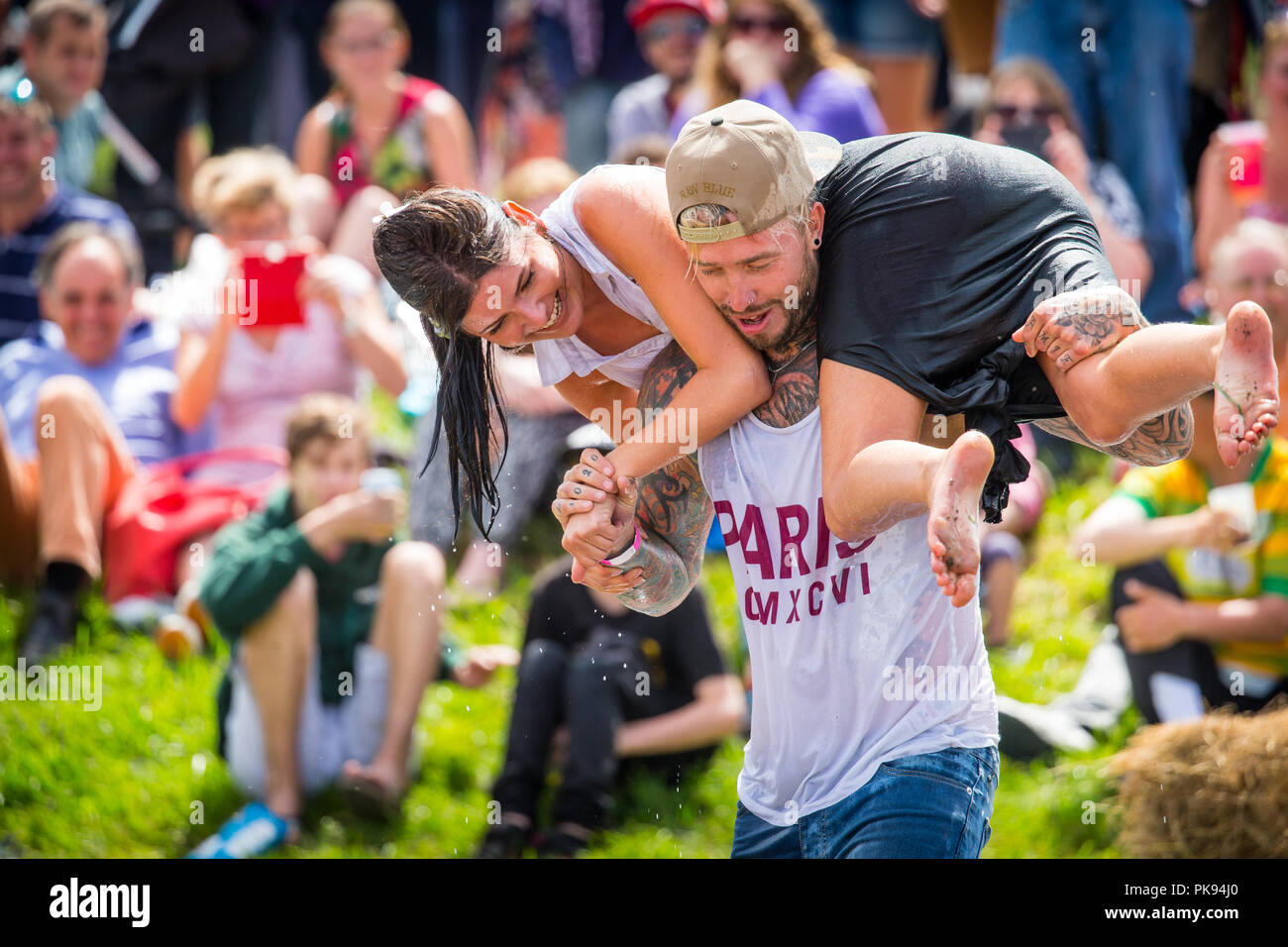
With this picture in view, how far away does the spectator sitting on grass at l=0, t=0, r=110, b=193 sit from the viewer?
6641mm

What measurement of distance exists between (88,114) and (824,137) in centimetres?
489

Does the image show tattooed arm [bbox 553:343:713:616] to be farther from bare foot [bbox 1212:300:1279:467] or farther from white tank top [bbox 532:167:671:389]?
bare foot [bbox 1212:300:1279:467]

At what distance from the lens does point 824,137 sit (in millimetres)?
3002

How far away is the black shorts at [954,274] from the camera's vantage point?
2785mm

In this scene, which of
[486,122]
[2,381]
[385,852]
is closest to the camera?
[385,852]

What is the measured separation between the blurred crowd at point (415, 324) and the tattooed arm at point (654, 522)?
0.59 meters

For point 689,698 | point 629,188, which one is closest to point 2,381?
point 689,698

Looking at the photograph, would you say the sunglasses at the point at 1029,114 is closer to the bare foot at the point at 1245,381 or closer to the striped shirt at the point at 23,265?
the bare foot at the point at 1245,381

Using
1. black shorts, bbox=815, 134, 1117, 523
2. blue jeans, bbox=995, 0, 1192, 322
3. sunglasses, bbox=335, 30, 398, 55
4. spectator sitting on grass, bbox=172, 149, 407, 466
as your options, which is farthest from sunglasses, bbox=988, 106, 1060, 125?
black shorts, bbox=815, 134, 1117, 523

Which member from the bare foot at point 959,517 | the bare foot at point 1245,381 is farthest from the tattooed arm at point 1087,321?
the bare foot at point 959,517

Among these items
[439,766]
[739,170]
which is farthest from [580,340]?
[439,766]

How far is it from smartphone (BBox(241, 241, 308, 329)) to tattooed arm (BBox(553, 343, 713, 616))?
9.81ft

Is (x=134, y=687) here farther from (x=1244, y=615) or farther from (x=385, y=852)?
(x=1244, y=615)
